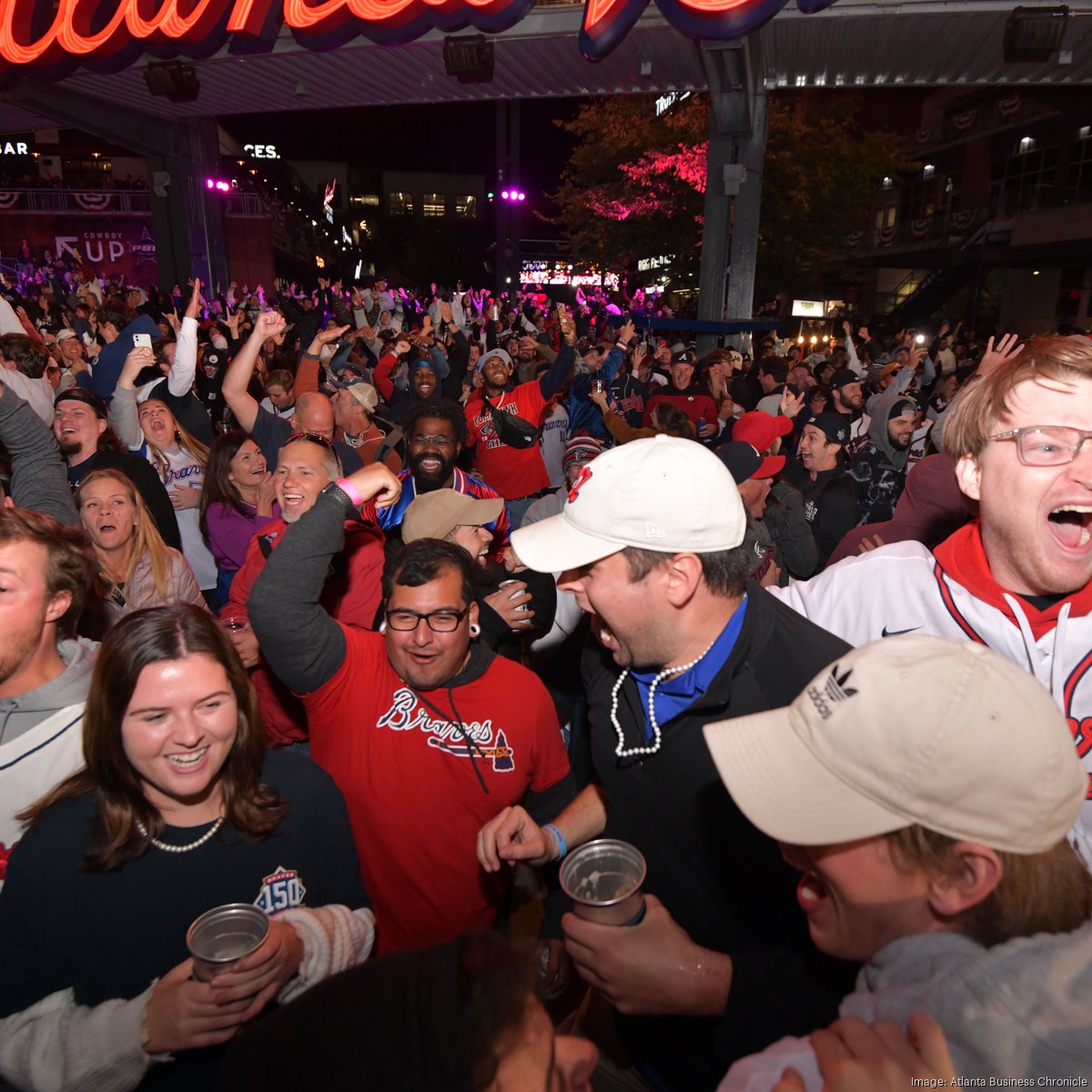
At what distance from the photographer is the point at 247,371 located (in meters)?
5.32

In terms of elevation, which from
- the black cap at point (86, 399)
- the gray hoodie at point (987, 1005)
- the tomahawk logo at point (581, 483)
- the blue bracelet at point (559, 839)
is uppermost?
the tomahawk logo at point (581, 483)

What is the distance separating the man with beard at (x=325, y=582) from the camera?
10.6ft

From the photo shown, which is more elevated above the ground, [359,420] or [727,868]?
[359,420]

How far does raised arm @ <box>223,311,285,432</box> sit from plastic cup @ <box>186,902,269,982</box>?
433 cm

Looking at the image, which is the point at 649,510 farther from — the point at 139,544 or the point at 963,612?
the point at 139,544

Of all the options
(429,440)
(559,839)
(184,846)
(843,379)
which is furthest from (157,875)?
(843,379)

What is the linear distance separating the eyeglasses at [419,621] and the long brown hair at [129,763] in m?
0.59

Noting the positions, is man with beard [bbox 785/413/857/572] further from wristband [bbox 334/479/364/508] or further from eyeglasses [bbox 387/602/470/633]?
wristband [bbox 334/479/364/508]

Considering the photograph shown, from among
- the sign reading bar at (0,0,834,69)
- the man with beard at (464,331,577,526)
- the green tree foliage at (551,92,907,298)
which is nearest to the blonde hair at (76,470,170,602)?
the man with beard at (464,331,577,526)

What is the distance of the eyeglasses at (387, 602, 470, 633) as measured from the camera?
2516 millimetres

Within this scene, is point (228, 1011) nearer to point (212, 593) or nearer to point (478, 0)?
point (212, 593)

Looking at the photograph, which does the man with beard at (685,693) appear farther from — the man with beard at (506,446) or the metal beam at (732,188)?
the metal beam at (732,188)

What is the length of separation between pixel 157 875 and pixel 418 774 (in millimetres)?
809

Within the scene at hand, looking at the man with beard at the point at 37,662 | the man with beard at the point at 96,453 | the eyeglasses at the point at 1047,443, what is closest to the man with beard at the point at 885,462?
the eyeglasses at the point at 1047,443
